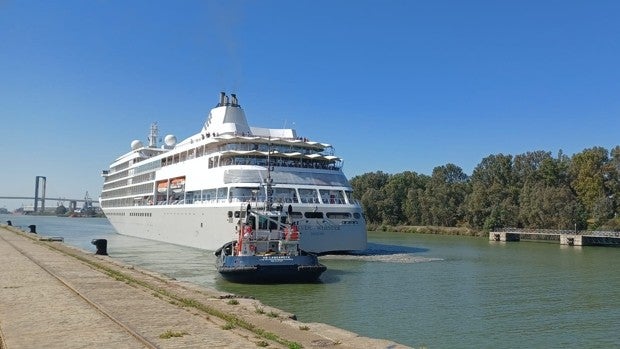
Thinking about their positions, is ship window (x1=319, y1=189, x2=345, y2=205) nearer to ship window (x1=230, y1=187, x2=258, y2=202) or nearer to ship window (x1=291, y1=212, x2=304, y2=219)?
ship window (x1=291, y1=212, x2=304, y2=219)

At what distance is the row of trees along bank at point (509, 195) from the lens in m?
90.6

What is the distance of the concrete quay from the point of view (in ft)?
38.4

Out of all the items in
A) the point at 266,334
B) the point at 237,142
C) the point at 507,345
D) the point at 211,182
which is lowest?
the point at 507,345

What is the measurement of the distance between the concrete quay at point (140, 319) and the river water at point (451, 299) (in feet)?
13.4

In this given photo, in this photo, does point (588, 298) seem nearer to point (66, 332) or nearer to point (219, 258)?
point (219, 258)

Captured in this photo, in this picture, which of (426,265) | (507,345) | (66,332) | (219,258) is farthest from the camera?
(426,265)

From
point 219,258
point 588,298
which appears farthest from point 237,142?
point 588,298

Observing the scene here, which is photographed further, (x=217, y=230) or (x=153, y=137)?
(x=153, y=137)

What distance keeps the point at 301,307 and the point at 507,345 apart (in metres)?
8.32

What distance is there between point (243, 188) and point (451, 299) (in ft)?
70.6

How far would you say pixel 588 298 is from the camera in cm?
2562

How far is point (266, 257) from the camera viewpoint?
1102 inches

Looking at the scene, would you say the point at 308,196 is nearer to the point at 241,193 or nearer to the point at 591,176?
the point at 241,193

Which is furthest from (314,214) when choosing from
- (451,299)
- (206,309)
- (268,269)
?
(206,309)
